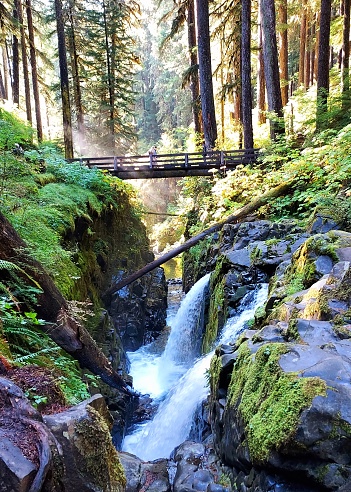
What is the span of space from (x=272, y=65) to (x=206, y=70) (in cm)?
361

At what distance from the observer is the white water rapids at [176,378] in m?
6.16

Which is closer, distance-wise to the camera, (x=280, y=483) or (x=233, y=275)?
(x=280, y=483)

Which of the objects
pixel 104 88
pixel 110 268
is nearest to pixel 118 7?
pixel 104 88

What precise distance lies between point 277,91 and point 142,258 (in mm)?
8390

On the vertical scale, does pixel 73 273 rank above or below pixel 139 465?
above

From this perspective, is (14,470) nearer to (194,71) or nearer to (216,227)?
(216,227)

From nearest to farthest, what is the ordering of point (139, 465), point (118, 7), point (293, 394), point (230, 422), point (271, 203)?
point (293, 394), point (230, 422), point (139, 465), point (271, 203), point (118, 7)

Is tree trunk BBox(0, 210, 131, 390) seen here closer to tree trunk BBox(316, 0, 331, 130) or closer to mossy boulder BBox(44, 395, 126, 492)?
mossy boulder BBox(44, 395, 126, 492)

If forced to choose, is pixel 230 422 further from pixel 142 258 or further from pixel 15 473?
pixel 142 258

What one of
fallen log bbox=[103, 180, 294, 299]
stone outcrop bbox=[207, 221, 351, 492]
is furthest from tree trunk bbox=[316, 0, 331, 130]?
stone outcrop bbox=[207, 221, 351, 492]

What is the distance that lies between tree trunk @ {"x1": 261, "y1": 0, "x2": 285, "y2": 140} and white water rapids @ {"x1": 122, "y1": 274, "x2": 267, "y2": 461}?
690 centimetres

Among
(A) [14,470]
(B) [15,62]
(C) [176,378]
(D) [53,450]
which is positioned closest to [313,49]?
(B) [15,62]

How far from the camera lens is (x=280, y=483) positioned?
267cm

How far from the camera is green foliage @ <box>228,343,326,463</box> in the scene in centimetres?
266
